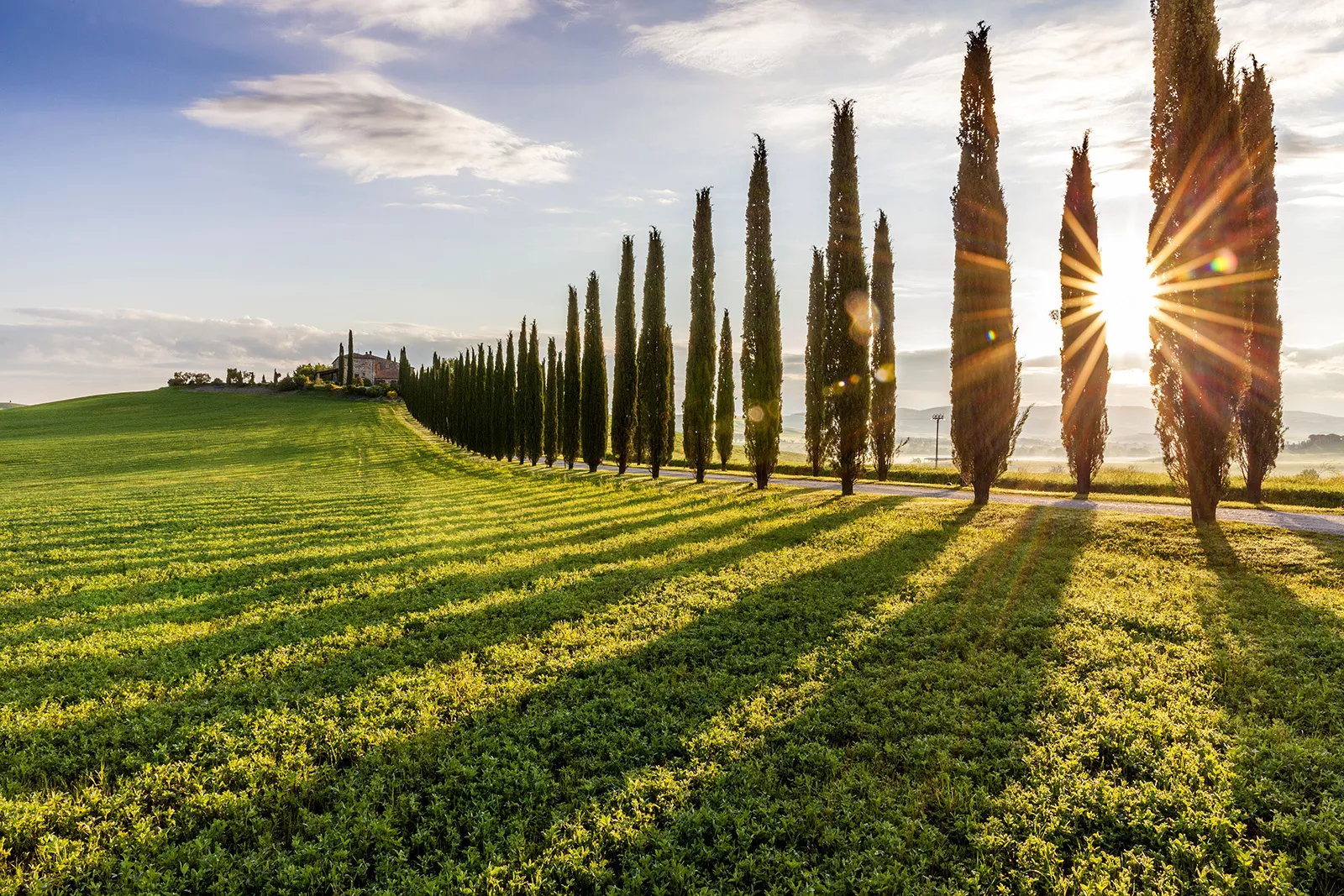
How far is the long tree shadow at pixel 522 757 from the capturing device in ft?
13.2

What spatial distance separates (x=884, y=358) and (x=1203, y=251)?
13652mm

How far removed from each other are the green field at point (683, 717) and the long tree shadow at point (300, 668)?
0.04 metres

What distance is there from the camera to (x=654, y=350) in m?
26.9

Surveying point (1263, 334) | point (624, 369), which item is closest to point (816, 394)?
point (624, 369)

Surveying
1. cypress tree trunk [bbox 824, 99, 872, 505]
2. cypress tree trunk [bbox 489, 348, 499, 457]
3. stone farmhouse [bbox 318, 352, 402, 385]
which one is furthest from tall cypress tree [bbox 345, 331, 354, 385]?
cypress tree trunk [bbox 824, 99, 872, 505]

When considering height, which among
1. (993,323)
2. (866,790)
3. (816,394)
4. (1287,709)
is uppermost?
(993,323)

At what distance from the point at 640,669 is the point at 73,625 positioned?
7.05m

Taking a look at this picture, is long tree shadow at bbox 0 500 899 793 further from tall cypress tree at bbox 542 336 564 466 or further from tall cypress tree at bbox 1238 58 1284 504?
tall cypress tree at bbox 542 336 564 466

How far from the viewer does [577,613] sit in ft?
26.9

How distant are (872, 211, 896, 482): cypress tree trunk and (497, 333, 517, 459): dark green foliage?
866 inches

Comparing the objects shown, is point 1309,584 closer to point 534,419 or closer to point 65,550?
point 65,550

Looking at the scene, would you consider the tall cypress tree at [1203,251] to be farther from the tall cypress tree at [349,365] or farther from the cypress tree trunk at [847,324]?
the tall cypress tree at [349,365]

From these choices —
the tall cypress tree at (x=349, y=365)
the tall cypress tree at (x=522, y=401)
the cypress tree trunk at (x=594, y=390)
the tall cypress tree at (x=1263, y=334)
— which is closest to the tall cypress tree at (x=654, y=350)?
the cypress tree trunk at (x=594, y=390)

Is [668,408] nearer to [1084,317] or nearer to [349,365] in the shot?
[1084,317]
